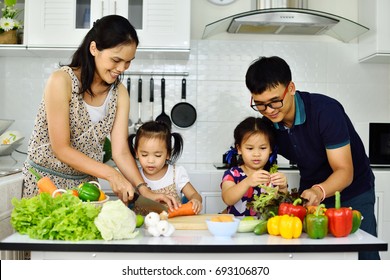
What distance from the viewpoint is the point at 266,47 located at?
3.40m

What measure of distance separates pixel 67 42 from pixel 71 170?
141 centimetres

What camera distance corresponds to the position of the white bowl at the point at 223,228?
141cm

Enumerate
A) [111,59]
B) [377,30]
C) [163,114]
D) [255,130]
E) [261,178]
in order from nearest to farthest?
1. [111,59]
2. [261,178]
3. [255,130]
4. [377,30]
5. [163,114]

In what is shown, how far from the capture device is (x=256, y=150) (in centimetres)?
217

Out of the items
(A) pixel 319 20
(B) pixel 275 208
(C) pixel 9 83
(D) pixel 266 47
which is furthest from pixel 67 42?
(B) pixel 275 208

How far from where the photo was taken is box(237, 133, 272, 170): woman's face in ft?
7.06

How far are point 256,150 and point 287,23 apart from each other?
45.0 inches

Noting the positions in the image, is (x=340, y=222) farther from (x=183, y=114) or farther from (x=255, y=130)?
(x=183, y=114)

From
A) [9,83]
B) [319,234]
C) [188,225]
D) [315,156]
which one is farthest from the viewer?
[9,83]

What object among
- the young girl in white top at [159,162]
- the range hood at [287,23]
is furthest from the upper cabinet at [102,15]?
the young girl in white top at [159,162]

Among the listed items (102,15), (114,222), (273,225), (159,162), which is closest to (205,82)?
(102,15)

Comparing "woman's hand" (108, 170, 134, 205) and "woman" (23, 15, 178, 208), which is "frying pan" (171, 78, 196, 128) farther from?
"woman's hand" (108, 170, 134, 205)

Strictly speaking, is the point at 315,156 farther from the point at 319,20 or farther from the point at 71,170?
the point at 319,20

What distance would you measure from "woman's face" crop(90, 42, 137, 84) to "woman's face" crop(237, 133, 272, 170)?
0.68 metres
